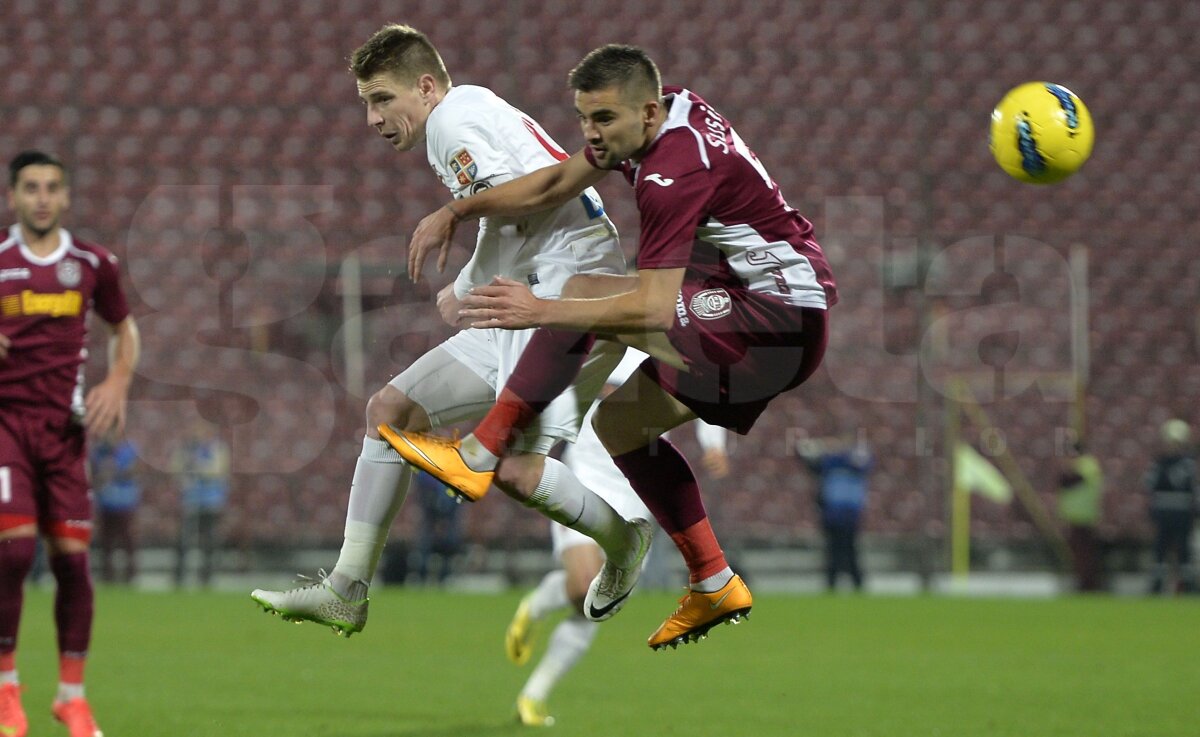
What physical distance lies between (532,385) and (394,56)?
1.09 meters

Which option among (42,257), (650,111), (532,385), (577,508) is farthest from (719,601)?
(42,257)

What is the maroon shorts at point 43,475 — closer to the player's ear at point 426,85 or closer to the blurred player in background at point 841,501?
the player's ear at point 426,85

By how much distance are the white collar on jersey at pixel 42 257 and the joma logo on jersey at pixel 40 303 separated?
0.13 m

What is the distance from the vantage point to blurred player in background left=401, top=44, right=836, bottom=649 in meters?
4.30

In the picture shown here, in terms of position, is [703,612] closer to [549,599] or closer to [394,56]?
[394,56]

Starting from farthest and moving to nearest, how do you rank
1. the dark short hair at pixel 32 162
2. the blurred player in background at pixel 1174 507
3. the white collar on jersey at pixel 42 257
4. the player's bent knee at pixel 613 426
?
the blurred player in background at pixel 1174 507
the white collar on jersey at pixel 42 257
the dark short hair at pixel 32 162
the player's bent knee at pixel 613 426

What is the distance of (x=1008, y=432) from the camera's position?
639 inches

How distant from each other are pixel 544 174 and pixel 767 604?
9.30 meters

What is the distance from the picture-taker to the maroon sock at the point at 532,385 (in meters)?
4.67

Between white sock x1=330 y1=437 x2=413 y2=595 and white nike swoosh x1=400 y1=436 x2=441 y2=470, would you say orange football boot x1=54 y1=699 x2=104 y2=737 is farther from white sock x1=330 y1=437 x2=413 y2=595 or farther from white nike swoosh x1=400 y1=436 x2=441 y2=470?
white nike swoosh x1=400 y1=436 x2=441 y2=470

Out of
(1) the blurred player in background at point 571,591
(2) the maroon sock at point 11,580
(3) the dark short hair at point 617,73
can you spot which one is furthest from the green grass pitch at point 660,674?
(3) the dark short hair at point 617,73

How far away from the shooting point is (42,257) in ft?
20.5

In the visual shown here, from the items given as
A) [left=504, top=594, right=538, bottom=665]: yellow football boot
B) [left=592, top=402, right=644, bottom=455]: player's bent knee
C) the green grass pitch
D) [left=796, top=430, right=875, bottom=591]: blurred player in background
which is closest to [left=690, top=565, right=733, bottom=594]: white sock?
[left=592, top=402, right=644, bottom=455]: player's bent knee

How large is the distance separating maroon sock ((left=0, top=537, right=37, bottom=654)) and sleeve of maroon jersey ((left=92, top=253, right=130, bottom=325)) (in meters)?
1.00
